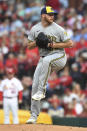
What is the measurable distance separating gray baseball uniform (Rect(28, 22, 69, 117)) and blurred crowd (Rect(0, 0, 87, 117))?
13.7ft

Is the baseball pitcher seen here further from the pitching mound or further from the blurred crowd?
the blurred crowd

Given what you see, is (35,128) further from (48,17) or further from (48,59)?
(48,17)

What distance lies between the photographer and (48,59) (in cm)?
736

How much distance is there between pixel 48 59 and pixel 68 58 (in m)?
5.96

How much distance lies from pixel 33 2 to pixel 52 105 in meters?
6.46

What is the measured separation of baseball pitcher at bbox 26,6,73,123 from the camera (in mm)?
7311

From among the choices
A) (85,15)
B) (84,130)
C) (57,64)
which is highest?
(85,15)

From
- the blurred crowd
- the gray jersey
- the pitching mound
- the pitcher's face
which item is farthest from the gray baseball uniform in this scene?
the blurred crowd

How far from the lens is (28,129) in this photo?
23.0ft

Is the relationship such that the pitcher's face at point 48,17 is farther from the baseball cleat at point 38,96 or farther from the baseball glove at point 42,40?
the baseball cleat at point 38,96

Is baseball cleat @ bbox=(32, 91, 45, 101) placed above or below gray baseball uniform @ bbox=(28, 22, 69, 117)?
below

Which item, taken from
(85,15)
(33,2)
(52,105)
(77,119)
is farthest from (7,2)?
(77,119)

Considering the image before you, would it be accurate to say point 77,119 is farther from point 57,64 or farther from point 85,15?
point 85,15

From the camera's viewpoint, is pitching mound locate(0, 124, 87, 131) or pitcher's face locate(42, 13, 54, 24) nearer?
pitching mound locate(0, 124, 87, 131)
